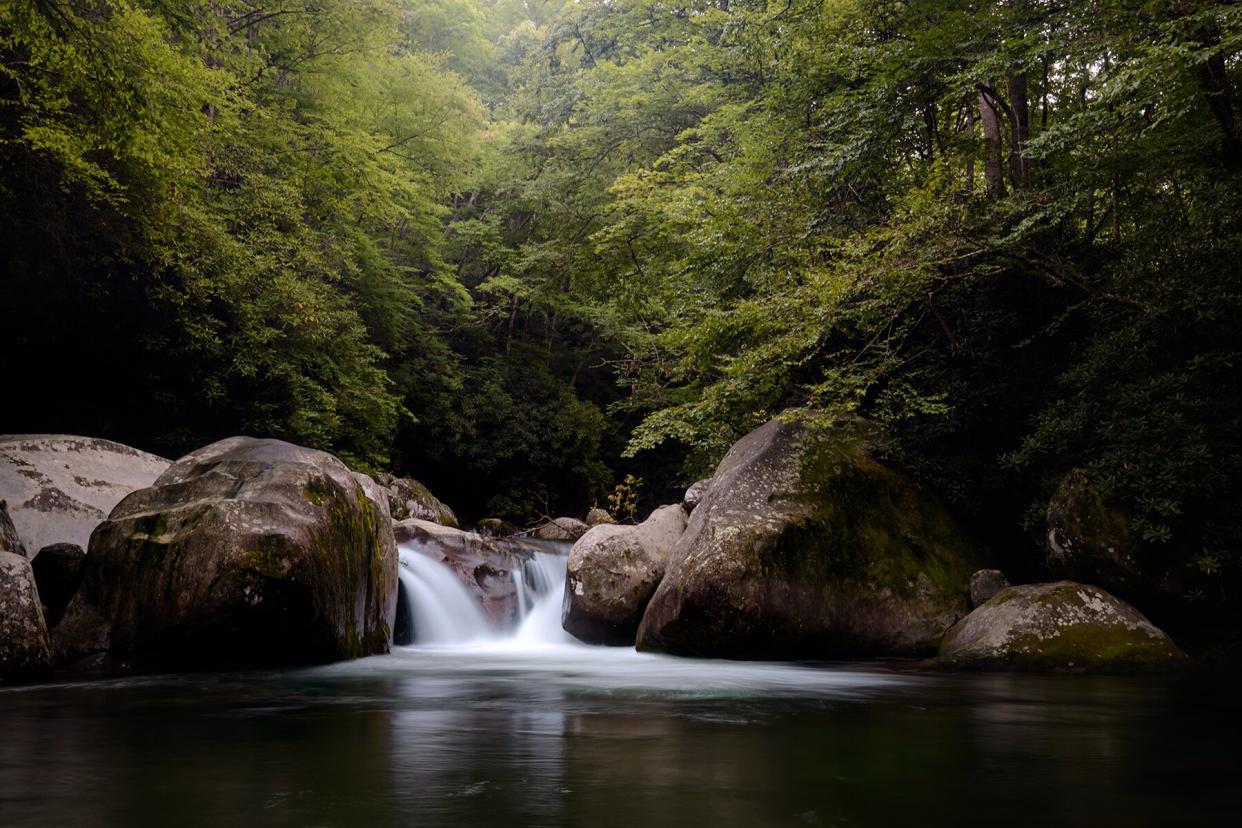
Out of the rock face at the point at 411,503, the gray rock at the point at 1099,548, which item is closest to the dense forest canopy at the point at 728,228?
the gray rock at the point at 1099,548

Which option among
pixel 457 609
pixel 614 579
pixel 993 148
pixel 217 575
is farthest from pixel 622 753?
pixel 993 148

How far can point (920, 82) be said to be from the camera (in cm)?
1055

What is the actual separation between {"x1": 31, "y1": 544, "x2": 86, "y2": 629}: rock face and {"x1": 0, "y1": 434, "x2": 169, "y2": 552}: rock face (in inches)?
19.5

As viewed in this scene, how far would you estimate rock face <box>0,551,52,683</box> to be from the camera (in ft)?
21.3

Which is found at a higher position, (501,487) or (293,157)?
(293,157)

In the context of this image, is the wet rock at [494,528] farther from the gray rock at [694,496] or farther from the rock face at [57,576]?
the rock face at [57,576]

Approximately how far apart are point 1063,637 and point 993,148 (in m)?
7.14

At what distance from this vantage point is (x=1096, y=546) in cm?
852

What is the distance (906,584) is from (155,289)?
11536mm

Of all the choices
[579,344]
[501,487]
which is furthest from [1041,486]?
[579,344]

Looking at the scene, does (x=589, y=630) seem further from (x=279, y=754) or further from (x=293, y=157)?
(x=293, y=157)

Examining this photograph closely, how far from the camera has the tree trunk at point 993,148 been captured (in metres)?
11.6

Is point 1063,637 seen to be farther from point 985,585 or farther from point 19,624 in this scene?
point 19,624

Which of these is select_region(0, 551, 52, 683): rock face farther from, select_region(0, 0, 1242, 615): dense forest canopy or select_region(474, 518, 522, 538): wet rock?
select_region(474, 518, 522, 538): wet rock
